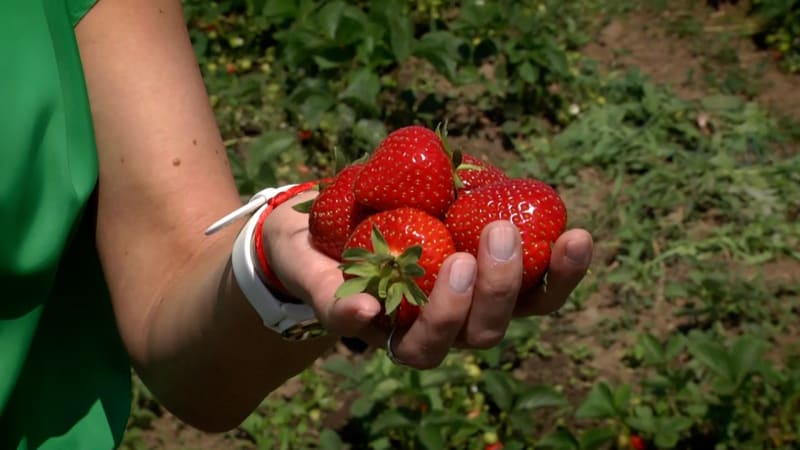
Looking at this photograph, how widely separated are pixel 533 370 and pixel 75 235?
5.48 ft

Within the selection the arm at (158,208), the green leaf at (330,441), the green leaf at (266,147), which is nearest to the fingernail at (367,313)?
the arm at (158,208)

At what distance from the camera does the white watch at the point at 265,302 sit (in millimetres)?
1465

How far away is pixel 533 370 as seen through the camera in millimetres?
3129

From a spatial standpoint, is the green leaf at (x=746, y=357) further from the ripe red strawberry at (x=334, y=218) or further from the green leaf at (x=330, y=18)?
the green leaf at (x=330, y=18)

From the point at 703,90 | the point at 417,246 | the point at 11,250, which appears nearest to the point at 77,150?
the point at 11,250

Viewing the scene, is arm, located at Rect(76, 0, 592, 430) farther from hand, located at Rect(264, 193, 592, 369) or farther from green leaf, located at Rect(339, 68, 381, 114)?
green leaf, located at Rect(339, 68, 381, 114)

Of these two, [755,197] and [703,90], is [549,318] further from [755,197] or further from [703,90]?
[703,90]

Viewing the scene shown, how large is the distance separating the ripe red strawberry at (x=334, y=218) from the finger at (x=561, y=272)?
232 millimetres

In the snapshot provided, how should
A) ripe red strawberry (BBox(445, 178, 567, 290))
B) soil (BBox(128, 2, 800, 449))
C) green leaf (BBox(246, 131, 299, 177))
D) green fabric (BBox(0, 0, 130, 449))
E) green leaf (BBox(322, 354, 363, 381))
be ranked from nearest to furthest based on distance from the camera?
1. ripe red strawberry (BBox(445, 178, 567, 290))
2. green fabric (BBox(0, 0, 130, 449))
3. green leaf (BBox(322, 354, 363, 381))
4. soil (BBox(128, 2, 800, 449))
5. green leaf (BBox(246, 131, 299, 177))

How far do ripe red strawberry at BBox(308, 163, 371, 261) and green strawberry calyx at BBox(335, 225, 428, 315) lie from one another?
10 centimetres

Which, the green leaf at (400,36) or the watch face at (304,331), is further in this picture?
the green leaf at (400,36)

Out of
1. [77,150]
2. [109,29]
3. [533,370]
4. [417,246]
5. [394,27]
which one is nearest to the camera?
[417,246]

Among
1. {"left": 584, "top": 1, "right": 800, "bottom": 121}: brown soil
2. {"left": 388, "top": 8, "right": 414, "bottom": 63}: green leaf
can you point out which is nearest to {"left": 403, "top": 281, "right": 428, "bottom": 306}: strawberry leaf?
{"left": 388, "top": 8, "right": 414, "bottom": 63}: green leaf

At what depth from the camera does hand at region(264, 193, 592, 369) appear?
121 cm
